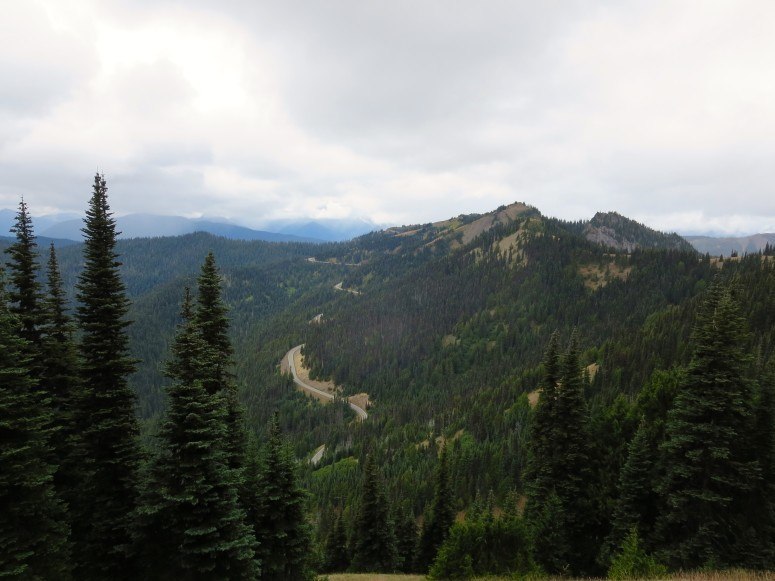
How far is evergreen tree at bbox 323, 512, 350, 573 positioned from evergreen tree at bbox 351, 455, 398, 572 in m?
5.07

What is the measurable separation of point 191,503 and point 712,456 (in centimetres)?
2615

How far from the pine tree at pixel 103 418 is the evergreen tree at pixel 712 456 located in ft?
91.6

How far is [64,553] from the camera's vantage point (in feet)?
47.5

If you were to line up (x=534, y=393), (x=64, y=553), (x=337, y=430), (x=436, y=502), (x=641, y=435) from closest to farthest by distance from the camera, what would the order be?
1. (x=64, y=553)
2. (x=641, y=435)
3. (x=436, y=502)
4. (x=534, y=393)
5. (x=337, y=430)

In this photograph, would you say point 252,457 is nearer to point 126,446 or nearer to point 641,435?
point 126,446

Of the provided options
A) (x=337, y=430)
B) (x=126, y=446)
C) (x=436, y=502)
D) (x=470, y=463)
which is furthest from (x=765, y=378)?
(x=337, y=430)

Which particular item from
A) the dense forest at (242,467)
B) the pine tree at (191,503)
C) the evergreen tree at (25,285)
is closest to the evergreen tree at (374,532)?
the dense forest at (242,467)

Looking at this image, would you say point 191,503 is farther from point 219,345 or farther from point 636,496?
point 636,496

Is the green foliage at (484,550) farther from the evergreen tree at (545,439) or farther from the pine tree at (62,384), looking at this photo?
the pine tree at (62,384)

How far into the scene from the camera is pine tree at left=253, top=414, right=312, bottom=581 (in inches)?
880

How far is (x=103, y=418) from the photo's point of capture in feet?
65.7

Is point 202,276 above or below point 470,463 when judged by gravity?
above

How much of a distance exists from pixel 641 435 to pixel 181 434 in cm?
2900

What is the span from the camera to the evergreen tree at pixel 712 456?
21281 mm
